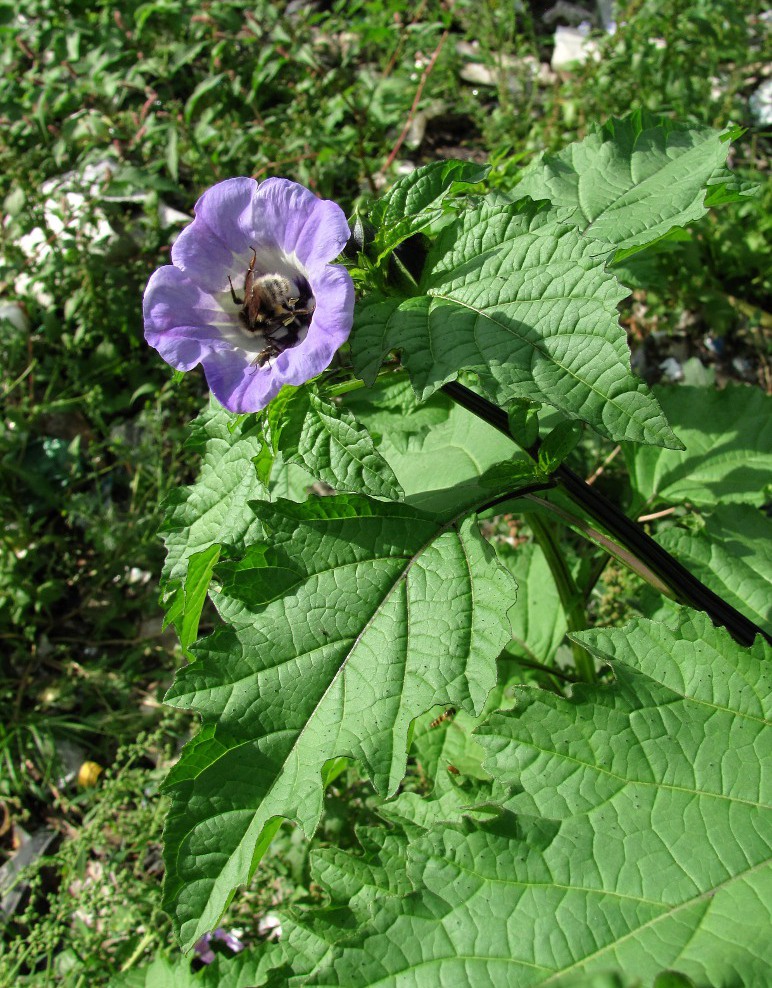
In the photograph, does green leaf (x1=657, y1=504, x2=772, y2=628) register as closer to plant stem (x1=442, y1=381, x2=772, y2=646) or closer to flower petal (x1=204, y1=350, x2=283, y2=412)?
plant stem (x1=442, y1=381, x2=772, y2=646)

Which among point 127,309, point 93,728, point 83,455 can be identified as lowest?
point 93,728

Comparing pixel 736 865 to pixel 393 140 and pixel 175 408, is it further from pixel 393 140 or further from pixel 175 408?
pixel 393 140

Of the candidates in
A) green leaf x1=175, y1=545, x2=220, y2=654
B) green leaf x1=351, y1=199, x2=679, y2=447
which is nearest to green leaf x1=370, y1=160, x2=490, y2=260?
green leaf x1=351, y1=199, x2=679, y2=447

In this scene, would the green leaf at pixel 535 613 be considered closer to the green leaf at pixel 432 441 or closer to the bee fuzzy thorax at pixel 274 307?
the green leaf at pixel 432 441

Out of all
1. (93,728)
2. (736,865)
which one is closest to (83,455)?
(93,728)

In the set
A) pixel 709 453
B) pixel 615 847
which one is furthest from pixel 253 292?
pixel 709 453

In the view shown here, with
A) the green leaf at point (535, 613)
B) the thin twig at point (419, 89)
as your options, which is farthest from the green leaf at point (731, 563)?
the thin twig at point (419, 89)
